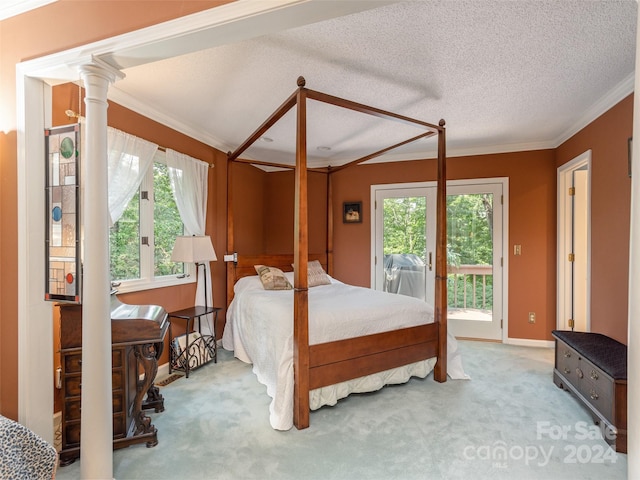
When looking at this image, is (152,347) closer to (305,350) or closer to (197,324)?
(305,350)

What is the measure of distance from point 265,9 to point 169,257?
268 centimetres

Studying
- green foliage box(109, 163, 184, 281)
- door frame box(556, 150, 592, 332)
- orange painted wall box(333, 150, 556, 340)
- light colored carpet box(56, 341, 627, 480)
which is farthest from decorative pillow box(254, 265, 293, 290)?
door frame box(556, 150, 592, 332)

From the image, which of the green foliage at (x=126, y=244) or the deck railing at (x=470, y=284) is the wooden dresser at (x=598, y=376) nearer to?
the deck railing at (x=470, y=284)

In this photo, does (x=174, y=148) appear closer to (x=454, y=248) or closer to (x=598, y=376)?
(x=454, y=248)

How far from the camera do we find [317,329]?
8.02 ft

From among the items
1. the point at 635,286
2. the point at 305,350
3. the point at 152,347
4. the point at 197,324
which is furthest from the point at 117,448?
the point at 635,286

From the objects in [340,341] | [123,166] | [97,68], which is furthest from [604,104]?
[123,166]

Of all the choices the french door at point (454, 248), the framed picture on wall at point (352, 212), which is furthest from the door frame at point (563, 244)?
the framed picture on wall at point (352, 212)

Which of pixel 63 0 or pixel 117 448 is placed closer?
pixel 63 0

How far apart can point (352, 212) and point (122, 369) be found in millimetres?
3479

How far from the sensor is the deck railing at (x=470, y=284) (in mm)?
4277

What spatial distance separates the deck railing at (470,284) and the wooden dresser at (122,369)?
3596 millimetres

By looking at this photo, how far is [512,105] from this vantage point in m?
2.95

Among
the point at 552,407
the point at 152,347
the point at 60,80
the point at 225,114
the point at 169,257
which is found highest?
the point at 225,114
